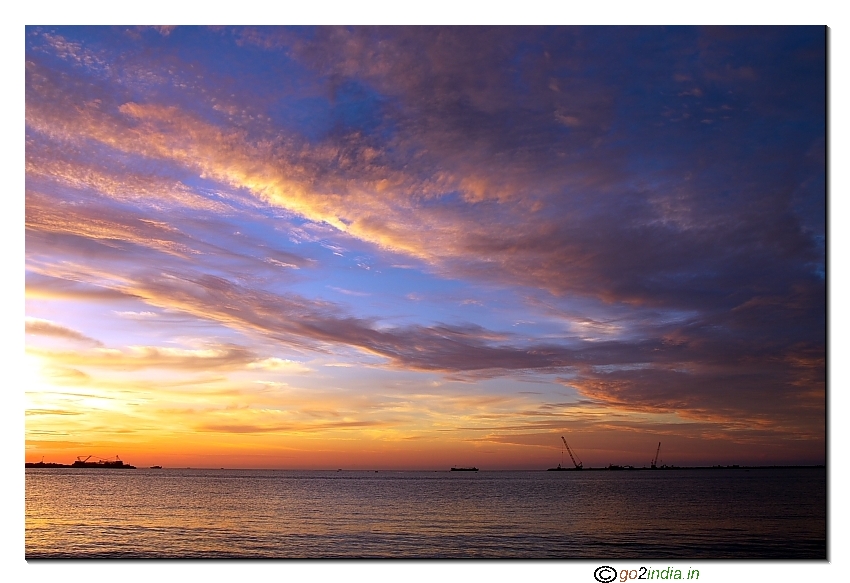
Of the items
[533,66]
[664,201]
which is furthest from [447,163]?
[664,201]

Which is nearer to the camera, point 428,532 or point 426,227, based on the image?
point 426,227

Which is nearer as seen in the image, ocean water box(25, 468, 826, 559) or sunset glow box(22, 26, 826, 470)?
sunset glow box(22, 26, 826, 470)

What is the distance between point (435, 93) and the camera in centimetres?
1288

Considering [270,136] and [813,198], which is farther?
[270,136]

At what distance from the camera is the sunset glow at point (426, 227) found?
11594 mm

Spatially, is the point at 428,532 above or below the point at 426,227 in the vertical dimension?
below

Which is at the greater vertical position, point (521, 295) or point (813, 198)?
point (813, 198)

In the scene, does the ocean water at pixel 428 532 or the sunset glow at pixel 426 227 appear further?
the ocean water at pixel 428 532

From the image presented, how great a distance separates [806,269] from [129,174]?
13.7m

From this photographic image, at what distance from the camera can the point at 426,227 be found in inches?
587

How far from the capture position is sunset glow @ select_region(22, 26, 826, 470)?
11.6 m

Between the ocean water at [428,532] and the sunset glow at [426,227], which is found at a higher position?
the sunset glow at [426,227]

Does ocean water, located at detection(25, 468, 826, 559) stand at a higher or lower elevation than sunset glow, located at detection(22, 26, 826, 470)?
lower
